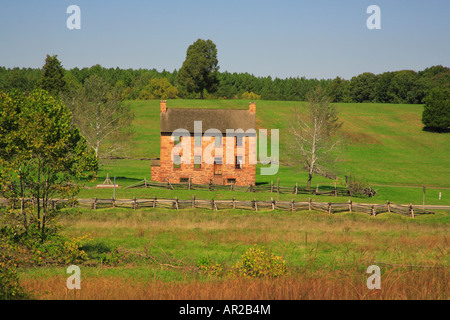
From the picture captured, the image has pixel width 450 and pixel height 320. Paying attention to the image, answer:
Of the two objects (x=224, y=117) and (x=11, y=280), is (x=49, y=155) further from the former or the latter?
(x=224, y=117)

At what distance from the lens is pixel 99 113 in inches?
1934

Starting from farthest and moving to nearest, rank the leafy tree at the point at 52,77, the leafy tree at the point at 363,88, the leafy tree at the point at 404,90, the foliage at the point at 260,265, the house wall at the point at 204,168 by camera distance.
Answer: the leafy tree at the point at 363,88 < the leafy tree at the point at 404,90 < the leafy tree at the point at 52,77 < the house wall at the point at 204,168 < the foliage at the point at 260,265

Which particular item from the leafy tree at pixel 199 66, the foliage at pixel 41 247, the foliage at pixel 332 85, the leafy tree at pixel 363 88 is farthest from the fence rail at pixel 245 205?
the leafy tree at pixel 363 88

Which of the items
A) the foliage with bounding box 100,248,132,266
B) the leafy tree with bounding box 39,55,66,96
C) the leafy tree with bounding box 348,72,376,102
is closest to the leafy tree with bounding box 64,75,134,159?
the leafy tree with bounding box 39,55,66,96

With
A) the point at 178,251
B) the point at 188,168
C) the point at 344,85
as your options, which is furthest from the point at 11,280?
the point at 344,85

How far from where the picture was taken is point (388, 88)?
436 feet

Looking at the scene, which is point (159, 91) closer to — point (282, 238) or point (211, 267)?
point (282, 238)

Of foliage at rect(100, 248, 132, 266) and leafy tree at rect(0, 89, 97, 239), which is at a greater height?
leafy tree at rect(0, 89, 97, 239)

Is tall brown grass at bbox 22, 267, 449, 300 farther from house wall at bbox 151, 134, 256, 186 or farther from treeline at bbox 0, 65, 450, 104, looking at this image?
treeline at bbox 0, 65, 450, 104

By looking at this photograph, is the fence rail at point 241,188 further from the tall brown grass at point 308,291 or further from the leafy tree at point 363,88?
the leafy tree at point 363,88

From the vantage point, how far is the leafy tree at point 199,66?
11744 cm

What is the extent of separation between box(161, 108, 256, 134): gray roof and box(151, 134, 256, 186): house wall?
1.20 m

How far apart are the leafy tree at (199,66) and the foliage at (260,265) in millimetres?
108993

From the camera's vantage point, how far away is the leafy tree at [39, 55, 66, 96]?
71.3 m
